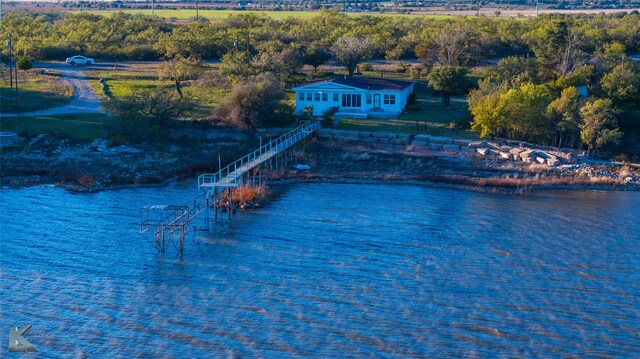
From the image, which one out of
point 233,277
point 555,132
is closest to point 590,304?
point 233,277

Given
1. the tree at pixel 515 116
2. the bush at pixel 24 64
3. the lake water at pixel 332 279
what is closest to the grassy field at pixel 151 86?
the bush at pixel 24 64

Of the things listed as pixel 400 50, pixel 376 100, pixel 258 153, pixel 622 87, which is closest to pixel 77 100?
pixel 258 153

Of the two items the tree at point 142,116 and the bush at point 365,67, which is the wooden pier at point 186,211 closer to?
the tree at point 142,116

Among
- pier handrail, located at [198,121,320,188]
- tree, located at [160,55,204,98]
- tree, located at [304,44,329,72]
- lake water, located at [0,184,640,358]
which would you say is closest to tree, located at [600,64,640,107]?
lake water, located at [0,184,640,358]

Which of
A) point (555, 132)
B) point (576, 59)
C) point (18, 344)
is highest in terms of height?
point (576, 59)

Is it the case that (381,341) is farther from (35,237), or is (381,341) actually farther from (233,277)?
(35,237)
